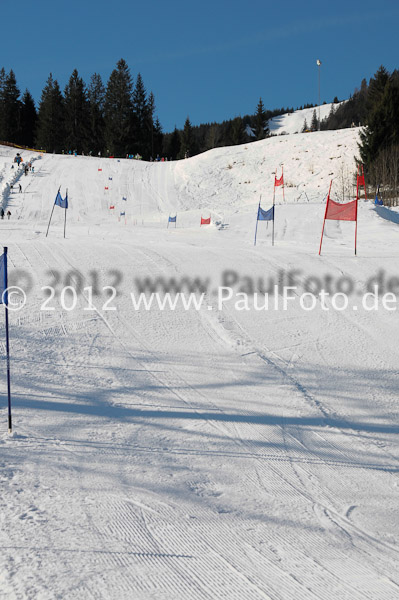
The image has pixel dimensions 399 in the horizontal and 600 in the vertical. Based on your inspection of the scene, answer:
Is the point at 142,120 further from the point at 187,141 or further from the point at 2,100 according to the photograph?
the point at 2,100

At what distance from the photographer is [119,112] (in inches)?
2729

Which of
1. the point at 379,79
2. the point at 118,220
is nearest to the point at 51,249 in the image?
the point at 118,220

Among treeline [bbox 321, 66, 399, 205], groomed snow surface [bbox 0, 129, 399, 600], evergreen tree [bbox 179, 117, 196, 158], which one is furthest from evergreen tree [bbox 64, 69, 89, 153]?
groomed snow surface [bbox 0, 129, 399, 600]

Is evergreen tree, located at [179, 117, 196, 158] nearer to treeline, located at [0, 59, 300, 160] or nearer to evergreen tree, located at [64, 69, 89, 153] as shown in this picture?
treeline, located at [0, 59, 300, 160]

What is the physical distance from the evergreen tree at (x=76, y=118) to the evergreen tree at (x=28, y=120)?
9.37 metres

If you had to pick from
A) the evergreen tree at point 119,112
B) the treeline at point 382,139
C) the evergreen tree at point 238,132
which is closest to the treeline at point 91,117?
the evergreen tree at point 119,112

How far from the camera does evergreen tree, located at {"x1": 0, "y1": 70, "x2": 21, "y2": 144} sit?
247 feet

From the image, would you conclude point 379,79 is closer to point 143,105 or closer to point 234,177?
point 234,177

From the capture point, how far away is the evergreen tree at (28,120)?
79125 mm

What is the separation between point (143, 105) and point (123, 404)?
72.7 meters

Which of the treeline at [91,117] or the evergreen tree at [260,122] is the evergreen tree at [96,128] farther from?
the evergreen tree at [260,122]

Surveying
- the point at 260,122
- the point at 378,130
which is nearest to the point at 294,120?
the point at 260,122

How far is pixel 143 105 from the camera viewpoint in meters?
72.4

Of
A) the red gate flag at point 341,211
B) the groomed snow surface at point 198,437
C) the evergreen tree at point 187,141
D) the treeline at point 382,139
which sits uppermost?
the evergreen tree at point 187,141
